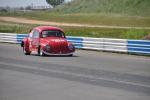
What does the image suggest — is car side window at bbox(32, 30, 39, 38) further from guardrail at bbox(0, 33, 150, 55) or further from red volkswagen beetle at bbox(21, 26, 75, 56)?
guardrail at bbox(0, 33, 150, 55)

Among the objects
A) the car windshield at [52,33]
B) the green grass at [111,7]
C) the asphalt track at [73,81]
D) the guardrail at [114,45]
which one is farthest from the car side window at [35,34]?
the green grass at [111,7]

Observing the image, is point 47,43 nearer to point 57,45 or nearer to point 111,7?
point 57,45

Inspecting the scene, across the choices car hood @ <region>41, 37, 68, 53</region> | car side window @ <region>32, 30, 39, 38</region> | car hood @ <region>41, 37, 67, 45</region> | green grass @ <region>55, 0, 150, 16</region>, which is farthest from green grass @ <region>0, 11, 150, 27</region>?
car hood @ <region>41, 37, 68, 53</region>

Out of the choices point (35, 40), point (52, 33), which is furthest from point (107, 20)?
point (35, 40)

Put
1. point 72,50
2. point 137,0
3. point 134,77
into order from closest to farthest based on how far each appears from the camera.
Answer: point 134,77 → point 72,50 → point 137,0

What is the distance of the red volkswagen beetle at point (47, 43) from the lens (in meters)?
21.9

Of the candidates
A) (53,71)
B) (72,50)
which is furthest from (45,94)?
(72,50)

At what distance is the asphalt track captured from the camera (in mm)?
10586

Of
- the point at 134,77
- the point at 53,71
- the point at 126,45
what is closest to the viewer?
the point at 134,77

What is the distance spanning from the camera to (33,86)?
1214cm

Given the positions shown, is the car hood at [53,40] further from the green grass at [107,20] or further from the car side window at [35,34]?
the green grass at [107,20]

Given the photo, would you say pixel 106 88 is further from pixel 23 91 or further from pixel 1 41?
pixel 1 41

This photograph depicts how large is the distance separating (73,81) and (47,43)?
9088mm

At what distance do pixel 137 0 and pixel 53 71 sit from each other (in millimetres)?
74359
